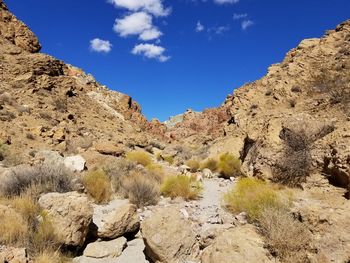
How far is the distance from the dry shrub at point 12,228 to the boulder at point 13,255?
469 mm

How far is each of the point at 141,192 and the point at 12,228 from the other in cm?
455

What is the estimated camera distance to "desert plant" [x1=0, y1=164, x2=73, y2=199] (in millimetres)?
8008

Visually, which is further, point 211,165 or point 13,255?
point 211,165

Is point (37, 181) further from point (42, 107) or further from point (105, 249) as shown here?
point (42, 107)

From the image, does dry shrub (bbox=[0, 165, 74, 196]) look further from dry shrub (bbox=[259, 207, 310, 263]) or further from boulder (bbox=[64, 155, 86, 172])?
dry shrub (bbox=[259, 207, 310, 263])

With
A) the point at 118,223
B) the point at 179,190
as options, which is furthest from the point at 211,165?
the point at 118,223

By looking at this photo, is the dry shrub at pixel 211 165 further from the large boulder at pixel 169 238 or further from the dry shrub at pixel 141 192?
the large boulder at pixel 169 238

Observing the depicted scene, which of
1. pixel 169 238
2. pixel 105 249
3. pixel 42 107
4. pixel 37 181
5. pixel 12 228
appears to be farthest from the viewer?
pixel 42 107

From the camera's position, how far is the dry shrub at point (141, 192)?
957 cm

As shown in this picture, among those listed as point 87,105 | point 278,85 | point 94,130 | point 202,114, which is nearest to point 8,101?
point 94,130

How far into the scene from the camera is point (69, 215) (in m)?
6.22

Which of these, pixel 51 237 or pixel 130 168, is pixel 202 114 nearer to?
pixel 130 168

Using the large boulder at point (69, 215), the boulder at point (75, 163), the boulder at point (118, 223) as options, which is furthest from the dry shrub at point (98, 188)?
the large boulder at point (69, 215)

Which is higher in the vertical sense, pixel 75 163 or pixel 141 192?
pixel 75 163
